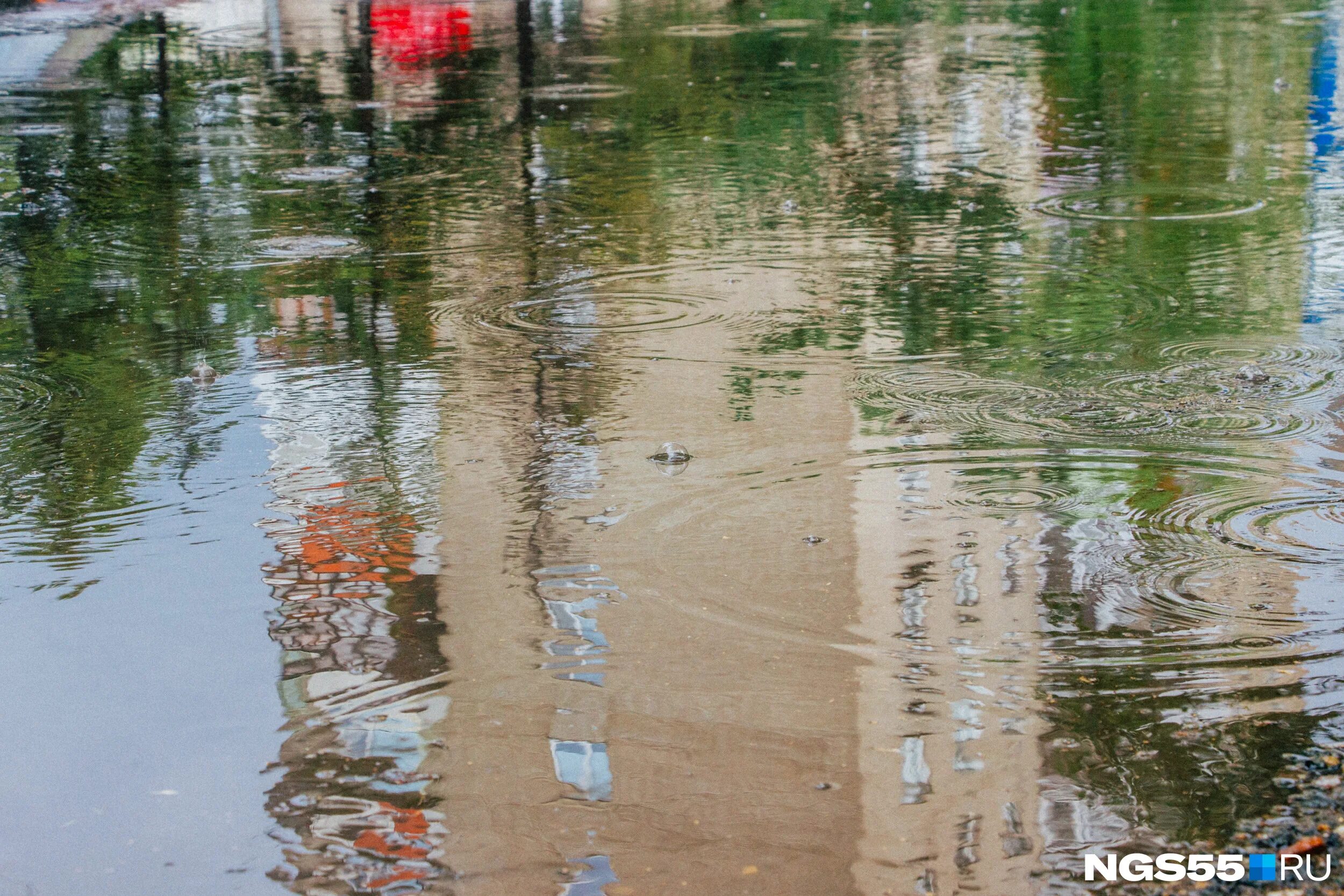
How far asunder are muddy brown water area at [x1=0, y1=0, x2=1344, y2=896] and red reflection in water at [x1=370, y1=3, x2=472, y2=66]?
7.09 m

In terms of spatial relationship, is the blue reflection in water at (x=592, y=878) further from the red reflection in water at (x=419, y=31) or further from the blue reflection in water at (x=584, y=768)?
the red reflection in water at (x=419, y=31)

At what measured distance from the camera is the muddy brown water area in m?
2.69

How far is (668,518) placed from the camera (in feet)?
13.0

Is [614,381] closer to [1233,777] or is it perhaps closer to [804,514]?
[804,514]

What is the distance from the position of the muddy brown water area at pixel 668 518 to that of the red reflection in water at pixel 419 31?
709cm

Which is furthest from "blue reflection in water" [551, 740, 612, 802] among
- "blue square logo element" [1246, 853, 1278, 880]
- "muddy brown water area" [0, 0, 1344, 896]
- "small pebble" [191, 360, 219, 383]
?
"small pebble" [191, 360, 219, 383]

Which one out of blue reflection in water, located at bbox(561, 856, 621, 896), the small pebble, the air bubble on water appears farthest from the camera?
the small pebble

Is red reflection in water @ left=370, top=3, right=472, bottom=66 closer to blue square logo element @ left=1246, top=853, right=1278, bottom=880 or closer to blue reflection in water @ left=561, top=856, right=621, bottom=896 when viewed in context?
blue reflection in water @ left=561, top=856, right=621, bottom=896

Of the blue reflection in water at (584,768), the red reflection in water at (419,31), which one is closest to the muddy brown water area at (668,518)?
the blue reflection in water at (584,768)

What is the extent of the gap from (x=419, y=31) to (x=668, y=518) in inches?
613

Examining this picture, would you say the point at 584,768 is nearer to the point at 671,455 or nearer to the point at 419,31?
the point at 671,455

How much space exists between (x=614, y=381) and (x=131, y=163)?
566cm

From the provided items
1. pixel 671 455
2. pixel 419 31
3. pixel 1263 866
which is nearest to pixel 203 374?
pixel 671 455

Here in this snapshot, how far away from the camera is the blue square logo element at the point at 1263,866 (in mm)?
2377
